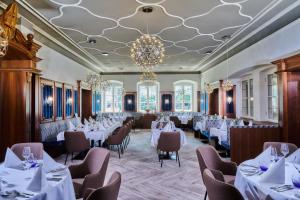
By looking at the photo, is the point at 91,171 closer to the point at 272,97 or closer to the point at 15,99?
the point at 15,99

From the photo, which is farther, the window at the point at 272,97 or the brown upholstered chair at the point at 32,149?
the window at the point at 272,97

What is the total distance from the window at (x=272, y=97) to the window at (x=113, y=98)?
9605mm

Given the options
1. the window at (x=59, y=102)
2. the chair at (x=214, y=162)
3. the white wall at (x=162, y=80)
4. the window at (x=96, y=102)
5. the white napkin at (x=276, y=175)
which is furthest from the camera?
the white wall at (x=162, y=80)

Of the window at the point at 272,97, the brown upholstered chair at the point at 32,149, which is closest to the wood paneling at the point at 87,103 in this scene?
the window at the point at 272,97

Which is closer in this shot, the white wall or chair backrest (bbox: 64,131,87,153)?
chair backrest (bbox: 64,131,87,153)

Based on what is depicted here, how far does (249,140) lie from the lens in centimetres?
554

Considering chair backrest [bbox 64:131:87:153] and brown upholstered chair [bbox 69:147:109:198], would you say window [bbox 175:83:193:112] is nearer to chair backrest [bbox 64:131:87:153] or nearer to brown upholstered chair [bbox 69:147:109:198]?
chair backrest [bbox 64:131:87:153]

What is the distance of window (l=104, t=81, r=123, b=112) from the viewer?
15.2 m

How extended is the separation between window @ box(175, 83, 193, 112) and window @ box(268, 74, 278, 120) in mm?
7738

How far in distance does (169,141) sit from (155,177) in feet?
3.27

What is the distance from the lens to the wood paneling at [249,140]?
217 inches

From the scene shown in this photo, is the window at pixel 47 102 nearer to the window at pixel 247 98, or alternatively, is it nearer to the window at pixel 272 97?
the window at pixel 272 97

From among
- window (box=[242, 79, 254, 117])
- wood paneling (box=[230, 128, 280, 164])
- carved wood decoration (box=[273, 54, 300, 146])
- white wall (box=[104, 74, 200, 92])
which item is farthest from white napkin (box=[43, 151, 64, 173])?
white wall (box=[104, 74, 200, 92])

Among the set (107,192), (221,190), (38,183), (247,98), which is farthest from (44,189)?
(247,98)
